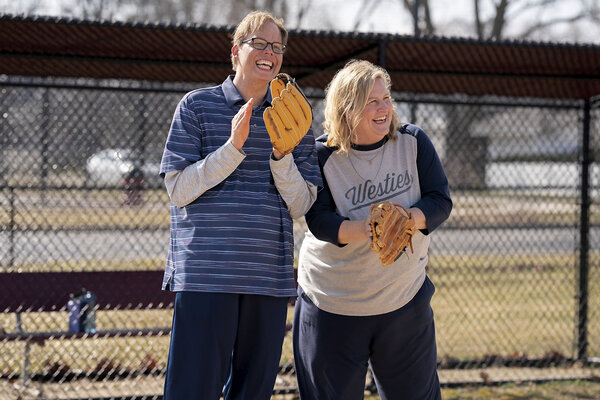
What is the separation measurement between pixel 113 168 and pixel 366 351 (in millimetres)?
3413

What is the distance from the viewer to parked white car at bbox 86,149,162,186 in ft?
16.6

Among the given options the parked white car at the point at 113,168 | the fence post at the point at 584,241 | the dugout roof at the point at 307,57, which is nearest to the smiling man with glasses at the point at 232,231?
the dugout roof at the point at 307,57

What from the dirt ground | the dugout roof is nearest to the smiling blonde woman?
the dugout roof

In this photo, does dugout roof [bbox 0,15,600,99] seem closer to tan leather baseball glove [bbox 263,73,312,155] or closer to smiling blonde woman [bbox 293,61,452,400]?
smiling blonde woman [bbox 293,61,452,400]

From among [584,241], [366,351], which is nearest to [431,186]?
[366,351]

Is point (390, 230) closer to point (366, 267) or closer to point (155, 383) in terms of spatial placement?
point (366, 267)

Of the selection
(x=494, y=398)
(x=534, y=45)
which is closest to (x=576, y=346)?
(x=494, y=398)

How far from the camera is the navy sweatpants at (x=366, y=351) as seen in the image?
2.45 m

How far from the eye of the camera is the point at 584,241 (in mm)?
4750

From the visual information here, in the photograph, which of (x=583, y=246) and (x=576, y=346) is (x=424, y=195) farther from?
(x=576, y=346)

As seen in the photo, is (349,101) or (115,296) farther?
(115,296)

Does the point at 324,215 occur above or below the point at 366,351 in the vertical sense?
above

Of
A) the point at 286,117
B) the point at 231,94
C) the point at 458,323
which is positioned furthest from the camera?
the point at 458,323

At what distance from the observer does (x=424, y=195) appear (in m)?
2.49
